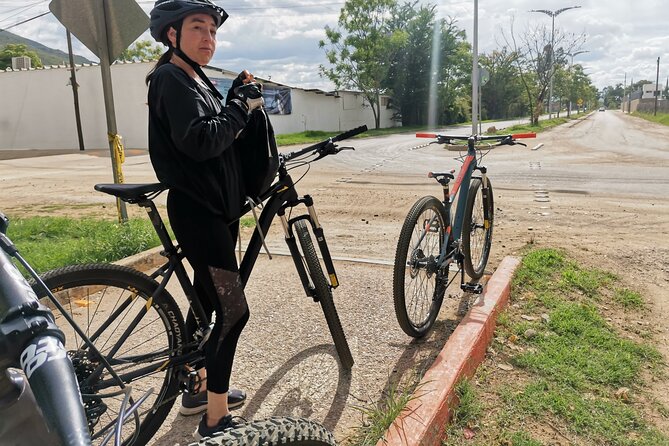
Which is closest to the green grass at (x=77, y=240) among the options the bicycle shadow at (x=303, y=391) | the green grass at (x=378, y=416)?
the bicycle shadow at (x=303, y=391)

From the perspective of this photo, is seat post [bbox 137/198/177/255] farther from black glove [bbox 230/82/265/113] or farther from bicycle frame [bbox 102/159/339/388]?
black glove [bbox 230/82/265/113]

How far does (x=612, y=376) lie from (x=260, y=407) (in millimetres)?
1950

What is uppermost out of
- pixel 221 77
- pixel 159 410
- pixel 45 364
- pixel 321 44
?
pixel 321 44

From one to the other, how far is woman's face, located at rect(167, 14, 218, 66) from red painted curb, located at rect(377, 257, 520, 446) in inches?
70.8

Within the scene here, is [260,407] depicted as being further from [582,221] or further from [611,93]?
[611,93]

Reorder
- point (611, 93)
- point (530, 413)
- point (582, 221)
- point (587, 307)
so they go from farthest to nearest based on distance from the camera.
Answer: point (611, 93) → point (582, 221) → point (587, 307) → point (530, 413)

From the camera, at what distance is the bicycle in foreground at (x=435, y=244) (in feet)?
10.0

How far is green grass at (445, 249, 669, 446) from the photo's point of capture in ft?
8.04

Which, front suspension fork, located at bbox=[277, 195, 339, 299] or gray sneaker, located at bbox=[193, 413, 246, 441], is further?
front suspension fork, located at bbox=[277, 195, 339, 299]

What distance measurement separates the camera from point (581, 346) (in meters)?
3.18

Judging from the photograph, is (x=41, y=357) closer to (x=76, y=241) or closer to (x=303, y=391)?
(x=303, y=391)

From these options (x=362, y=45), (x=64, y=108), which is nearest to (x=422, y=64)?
(x=362, y=45)

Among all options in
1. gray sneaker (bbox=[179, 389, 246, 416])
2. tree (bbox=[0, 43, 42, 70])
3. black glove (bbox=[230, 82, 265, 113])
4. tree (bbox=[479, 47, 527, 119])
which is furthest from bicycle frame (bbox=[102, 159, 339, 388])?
tree (bbox=[479, 47, 527, 119])

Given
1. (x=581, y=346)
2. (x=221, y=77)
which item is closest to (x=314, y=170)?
(x=581, y=346)
